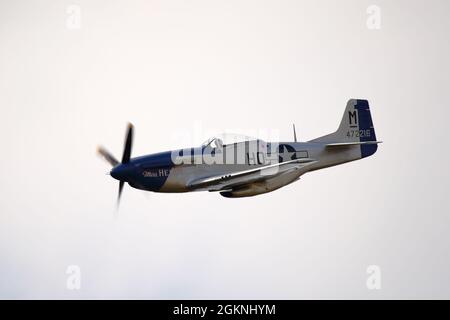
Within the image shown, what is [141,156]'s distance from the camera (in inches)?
1105

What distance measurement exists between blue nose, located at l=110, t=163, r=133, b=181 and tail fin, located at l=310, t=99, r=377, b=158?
7.06m

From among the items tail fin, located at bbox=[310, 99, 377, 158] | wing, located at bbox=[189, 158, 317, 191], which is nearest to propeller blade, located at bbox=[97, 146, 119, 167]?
wing, located at bbox=[189, 158, 317, 191]

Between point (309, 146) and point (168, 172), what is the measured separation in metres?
4.73

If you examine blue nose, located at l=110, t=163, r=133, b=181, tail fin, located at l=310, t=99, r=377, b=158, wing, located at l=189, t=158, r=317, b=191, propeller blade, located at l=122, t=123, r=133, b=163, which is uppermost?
tail fin, located at l=310, t=99, r=377, b=158

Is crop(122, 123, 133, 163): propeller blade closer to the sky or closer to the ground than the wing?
closer to the sky

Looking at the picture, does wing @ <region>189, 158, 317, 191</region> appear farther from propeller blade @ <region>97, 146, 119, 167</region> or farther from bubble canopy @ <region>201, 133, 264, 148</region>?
propeller blade @ <region>97, 146, 119, 167</region>

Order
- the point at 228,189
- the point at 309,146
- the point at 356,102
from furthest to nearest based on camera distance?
1. the point at 356,102
2. the point at 309,146
3. the point at 228,189

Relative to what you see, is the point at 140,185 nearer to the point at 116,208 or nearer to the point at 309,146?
the point at 116,208

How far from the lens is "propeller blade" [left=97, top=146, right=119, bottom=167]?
29219mm

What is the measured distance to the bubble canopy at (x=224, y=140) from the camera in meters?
27.8

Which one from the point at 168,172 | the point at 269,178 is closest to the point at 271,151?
the point at 269,178

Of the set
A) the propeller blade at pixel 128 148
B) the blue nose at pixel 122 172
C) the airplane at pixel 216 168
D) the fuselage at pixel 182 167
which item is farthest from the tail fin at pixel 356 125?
the blue nose at pixel 122 172

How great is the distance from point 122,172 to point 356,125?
27.2ft

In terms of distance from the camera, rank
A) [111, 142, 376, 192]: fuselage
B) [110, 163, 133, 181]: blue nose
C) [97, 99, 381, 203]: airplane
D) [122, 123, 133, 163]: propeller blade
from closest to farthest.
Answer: [97, 99, 381, 203]: airplane → [111, 142, 376, 192]: fuselage → [110, 163, 133, 181]: blue nose → [122, 123, 133, 163]: propeller blade
